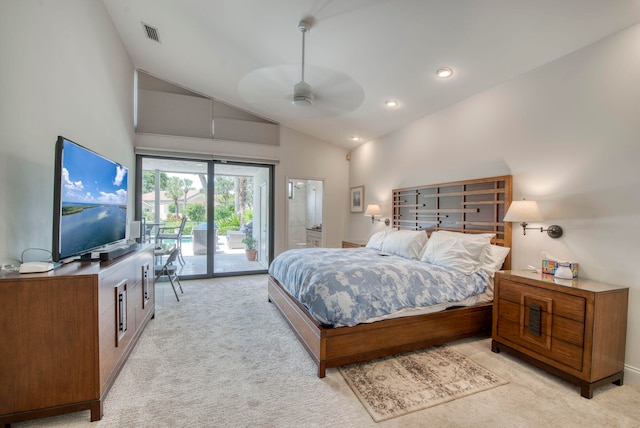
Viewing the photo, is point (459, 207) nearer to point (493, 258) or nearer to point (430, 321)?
point (493, 258)

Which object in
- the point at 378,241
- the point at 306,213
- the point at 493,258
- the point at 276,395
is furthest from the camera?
the point at 306,213

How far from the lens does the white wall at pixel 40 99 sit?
185 centimetres

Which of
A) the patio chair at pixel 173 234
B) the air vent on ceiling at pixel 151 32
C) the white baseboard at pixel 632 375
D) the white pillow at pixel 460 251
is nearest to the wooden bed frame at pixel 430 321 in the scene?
the white pillow at pixel 460 251

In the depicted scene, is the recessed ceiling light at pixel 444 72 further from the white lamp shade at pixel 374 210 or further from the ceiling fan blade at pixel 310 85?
the white lamp shade at pixel 374 210

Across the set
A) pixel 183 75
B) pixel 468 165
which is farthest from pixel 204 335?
pixel 183 75

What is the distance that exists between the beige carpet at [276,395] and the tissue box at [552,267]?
826 mm

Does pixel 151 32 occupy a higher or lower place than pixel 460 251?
higher

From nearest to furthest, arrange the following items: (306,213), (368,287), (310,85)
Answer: (368,287) → (310,85) → (306,213)

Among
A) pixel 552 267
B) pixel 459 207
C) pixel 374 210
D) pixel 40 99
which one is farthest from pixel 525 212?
pixel 40 99

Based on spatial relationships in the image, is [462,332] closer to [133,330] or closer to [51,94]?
[133,330]

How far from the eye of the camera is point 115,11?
3.35 m

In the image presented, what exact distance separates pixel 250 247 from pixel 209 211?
3.68 feet

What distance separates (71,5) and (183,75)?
6.79 feet

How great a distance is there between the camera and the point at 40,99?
7.06 feet
